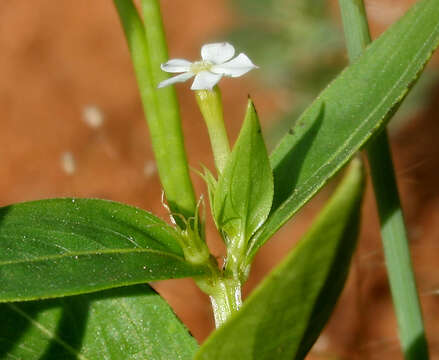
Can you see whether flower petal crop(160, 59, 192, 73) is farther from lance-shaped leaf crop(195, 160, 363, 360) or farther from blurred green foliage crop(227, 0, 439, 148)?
blurred green foliage crop(227, 0, 439, 148)

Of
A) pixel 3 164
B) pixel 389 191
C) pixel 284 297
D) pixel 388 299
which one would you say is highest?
pixel 284 297

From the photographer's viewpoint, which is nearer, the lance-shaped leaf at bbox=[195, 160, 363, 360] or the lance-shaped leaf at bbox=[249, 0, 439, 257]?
the lance-shaped leaf at bbox=[195, 160, 363, 360]

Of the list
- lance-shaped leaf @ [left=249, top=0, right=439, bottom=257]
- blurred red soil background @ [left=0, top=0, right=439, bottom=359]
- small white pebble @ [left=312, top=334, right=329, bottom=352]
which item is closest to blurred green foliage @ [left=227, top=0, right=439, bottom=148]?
blurred red soil background @ [left=0, top=0, right=439, bottom=359]

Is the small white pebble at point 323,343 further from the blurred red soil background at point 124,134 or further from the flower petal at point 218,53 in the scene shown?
the flower petal at point 218,53

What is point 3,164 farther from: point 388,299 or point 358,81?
point 358,81

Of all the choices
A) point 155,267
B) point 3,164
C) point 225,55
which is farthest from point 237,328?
point 3,164

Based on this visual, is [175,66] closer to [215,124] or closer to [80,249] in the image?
[215,124]

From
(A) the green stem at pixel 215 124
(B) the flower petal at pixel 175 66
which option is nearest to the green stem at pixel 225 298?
(A) the green stem at pixel 215 124

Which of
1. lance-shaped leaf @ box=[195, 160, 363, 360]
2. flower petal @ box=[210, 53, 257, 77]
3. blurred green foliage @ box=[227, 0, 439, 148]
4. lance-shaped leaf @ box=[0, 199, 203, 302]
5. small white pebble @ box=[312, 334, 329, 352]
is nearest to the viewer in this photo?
lance-shaped leaf @ box=[195, 160, 363, 360]
